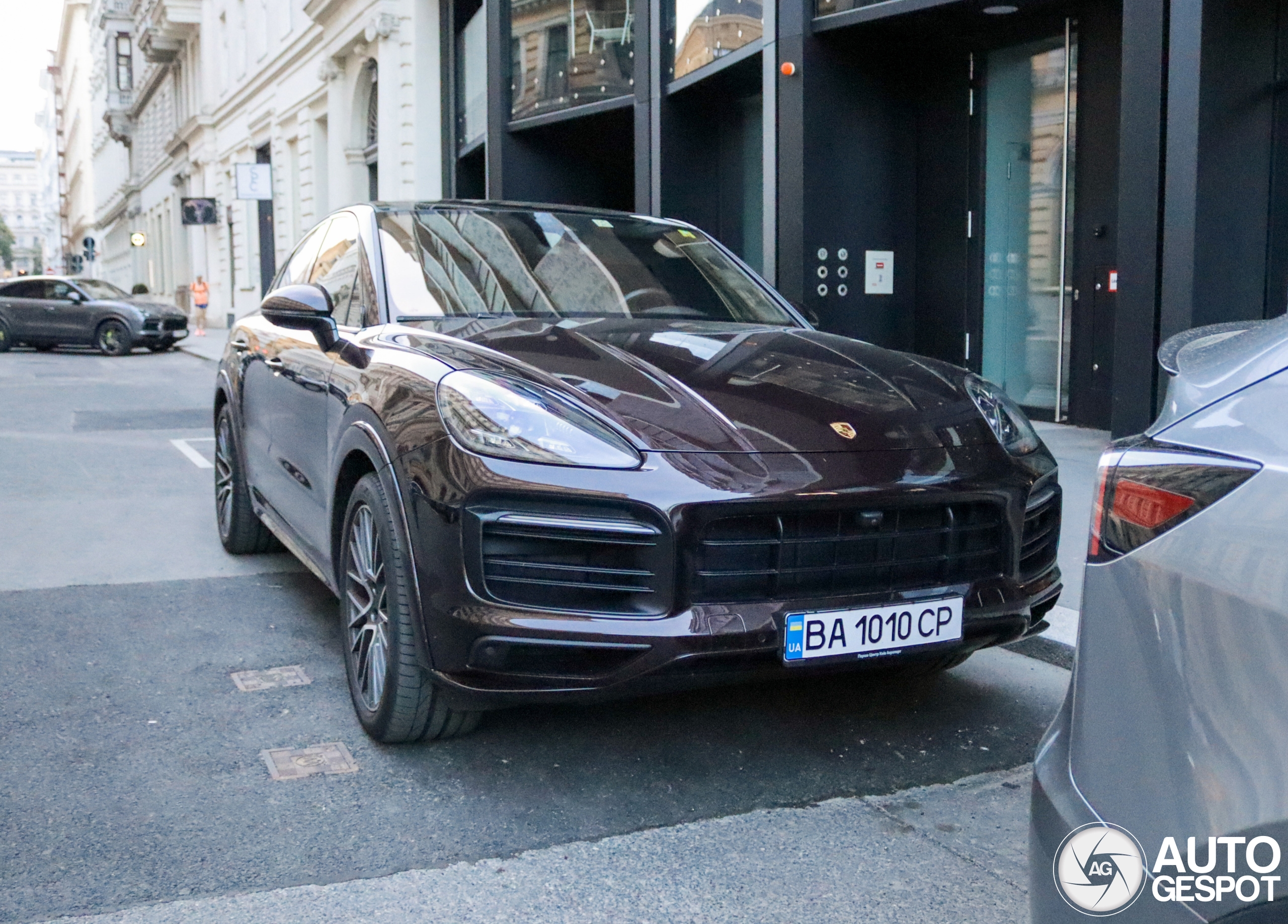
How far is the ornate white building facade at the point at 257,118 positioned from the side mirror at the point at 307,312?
40.1ft

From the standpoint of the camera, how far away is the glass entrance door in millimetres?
10047

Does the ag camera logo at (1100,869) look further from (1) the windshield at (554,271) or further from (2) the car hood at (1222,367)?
(1) the windshield at (554,271)

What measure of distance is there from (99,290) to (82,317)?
29.1 inches

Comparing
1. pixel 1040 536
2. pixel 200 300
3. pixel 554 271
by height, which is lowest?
pixel 1040 536

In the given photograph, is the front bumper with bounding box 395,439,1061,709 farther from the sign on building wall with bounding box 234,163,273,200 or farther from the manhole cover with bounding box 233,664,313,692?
the sign on building wall with bounding box 234,163,273,200

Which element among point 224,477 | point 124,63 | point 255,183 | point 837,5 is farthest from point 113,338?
point 124,63

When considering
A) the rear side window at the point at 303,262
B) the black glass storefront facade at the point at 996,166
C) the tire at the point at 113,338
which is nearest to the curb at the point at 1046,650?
the rear side window at the point at 303,262

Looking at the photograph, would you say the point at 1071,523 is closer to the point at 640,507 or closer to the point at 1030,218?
the point at 640,507

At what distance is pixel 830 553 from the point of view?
307 centimetres

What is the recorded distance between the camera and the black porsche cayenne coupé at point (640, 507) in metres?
2.98

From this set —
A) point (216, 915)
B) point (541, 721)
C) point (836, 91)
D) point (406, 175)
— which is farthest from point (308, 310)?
point (406, 175)

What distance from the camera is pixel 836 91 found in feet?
34.8

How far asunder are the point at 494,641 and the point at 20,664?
218cm

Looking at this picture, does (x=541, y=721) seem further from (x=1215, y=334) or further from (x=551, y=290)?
(x=1215, y=334)
